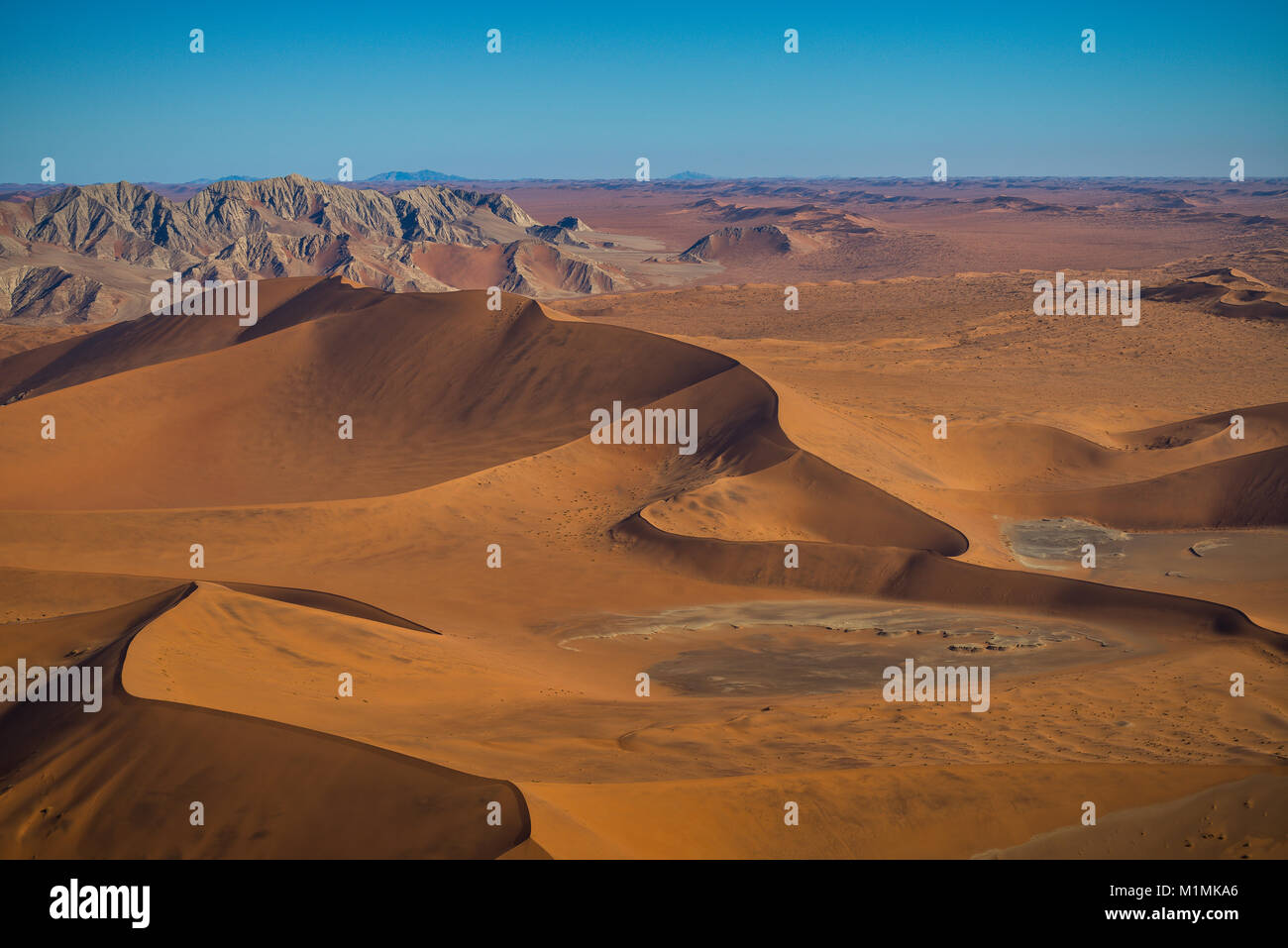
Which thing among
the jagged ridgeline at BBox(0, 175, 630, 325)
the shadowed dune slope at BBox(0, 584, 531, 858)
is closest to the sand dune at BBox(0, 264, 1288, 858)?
the shadowed dune slope at BBox(0, 584, 531, 858)

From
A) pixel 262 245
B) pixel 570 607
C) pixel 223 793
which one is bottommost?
pixel 570 607

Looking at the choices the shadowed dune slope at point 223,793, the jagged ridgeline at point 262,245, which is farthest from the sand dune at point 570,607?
the jagged ridgeline at point 262,245

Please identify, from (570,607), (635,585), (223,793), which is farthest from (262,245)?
(223,793)

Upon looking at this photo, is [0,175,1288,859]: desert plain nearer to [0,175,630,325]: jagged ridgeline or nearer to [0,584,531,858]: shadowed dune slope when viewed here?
[0,584,531,858]: shadowed dune slope

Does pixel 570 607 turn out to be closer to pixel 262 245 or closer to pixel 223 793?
pixel 223 793

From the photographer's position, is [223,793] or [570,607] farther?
[570,607]

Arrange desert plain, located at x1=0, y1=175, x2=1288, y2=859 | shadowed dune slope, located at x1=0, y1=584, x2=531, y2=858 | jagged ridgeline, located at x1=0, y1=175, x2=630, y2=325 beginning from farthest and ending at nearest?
jagged ridgeline, located at x1=0, y1=175, x2=630, y2=325 < desert plain, located at x1=0, y1=175, x2=1288, y2=859 < shadowed dune slope, located at x1=0, y1=584, x2=531, y2=858

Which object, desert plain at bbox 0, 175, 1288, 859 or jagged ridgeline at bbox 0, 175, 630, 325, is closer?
desert plain at bbox 0, 175, 1288, 859

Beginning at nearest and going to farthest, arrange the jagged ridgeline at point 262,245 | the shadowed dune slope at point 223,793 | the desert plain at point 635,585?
the shadowed dune slope at point 223,793
the desert plain at point 635,585
the jagged ridgeline at point 262,245

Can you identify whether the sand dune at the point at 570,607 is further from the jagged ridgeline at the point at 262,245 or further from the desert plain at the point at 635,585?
the jagged ridgeline at the point at 262,245
